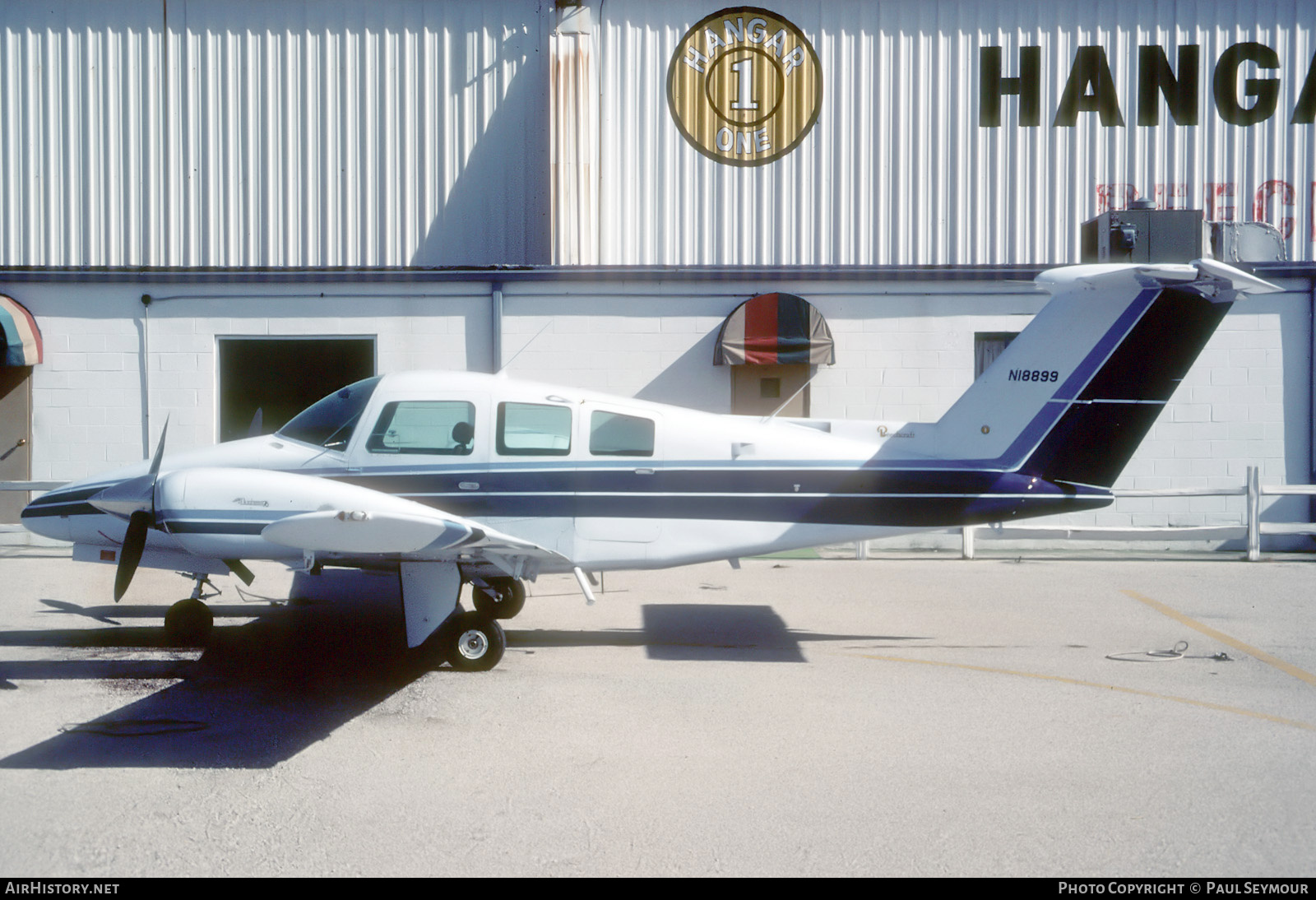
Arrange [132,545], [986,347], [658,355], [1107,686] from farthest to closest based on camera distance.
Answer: [986,347] → [658,355] → [1107,686] → [132,545]

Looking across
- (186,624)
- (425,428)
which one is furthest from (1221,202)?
(186,624)

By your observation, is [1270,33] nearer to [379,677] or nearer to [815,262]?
[815,262]

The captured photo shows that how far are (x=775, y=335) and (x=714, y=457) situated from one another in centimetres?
595

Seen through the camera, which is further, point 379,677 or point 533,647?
point 533,647

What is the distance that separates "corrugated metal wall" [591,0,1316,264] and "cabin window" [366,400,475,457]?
7.56 metres

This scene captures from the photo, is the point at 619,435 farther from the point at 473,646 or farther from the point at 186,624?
the point at 186,624

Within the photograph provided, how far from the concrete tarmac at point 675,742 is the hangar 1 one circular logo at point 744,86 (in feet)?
24.9

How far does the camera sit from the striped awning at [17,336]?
13.7 m

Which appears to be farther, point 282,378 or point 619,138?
point 282,378

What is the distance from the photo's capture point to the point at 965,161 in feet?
49.6

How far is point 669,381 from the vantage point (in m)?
14.2

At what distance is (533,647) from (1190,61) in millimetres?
12986
